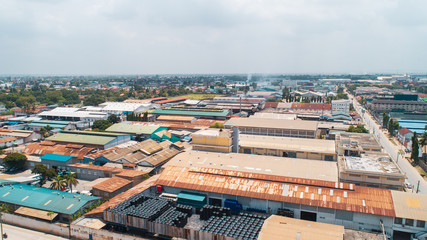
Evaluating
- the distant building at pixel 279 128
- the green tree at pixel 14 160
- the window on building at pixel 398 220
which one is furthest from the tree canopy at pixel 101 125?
the window on building at pixel 398 220

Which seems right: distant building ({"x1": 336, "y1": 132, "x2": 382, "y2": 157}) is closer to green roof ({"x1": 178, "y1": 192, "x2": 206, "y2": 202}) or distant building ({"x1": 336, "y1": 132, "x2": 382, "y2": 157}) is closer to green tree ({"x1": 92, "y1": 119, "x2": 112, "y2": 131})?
green roof ({"x1": 178, "y1": 192, "x2": 206, "y2": 202})

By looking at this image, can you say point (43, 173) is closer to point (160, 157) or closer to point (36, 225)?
point (36, 225)

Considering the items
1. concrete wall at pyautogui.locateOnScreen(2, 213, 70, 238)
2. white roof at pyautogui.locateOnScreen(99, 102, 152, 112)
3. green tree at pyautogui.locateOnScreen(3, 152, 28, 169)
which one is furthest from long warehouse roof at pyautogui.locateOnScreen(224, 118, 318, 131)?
white roof at pyautogui.locateOnScreen(99, 102, 152, 112)

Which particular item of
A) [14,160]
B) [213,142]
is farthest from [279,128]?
[14,160]

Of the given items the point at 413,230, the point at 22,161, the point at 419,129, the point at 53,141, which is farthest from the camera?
the point at 419,129

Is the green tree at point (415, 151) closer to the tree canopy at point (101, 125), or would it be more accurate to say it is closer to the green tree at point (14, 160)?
the tree canopy at point (101, 125)

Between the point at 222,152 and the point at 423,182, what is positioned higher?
the point at 222,152

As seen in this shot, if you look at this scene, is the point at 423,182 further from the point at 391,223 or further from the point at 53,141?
the point at 53,141

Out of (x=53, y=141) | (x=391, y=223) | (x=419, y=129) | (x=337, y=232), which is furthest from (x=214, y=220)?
(x=419, y=129)
